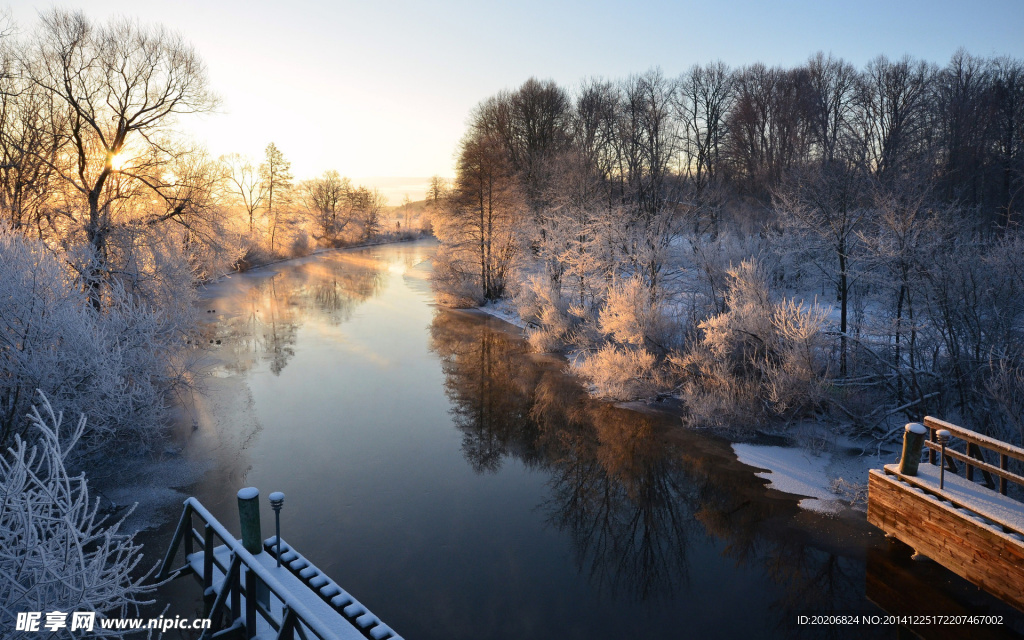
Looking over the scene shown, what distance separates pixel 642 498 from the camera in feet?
33.0

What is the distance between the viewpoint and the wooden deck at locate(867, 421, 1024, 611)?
6.37m

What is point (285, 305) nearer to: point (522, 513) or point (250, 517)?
point (522, 513)

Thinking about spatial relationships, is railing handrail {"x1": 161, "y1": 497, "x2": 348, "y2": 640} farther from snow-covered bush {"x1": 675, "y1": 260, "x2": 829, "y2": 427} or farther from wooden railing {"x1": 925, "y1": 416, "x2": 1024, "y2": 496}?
snow-covered bush {"x1": 675, "y1": 260, "x2": 829, "y2": 427}

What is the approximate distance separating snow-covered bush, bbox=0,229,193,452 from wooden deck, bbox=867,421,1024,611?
1198 centimetres

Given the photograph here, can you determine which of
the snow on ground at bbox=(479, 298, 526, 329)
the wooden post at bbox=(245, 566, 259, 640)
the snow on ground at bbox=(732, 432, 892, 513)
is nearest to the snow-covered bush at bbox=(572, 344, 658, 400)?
the snow on ground at bbox=(732, 432, 892, 513)

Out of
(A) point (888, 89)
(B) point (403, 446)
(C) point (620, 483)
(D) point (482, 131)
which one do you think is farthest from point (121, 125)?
(A) point (888, 89)

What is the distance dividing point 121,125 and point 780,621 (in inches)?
864

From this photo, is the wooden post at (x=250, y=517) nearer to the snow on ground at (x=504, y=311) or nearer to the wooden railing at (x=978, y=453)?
the wooden railing at (x=978, y=453)

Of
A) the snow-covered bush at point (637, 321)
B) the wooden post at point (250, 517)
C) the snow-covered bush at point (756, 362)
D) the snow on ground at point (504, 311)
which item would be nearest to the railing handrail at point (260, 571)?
the wooden post at point (250, 517)

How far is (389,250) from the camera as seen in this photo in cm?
6581

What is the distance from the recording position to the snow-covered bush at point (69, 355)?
9508mm

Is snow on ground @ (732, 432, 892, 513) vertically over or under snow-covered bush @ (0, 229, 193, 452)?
under

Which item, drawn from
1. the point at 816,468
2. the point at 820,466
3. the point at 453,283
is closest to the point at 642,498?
the point at 816,468

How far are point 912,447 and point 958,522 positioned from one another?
110 centimetres
